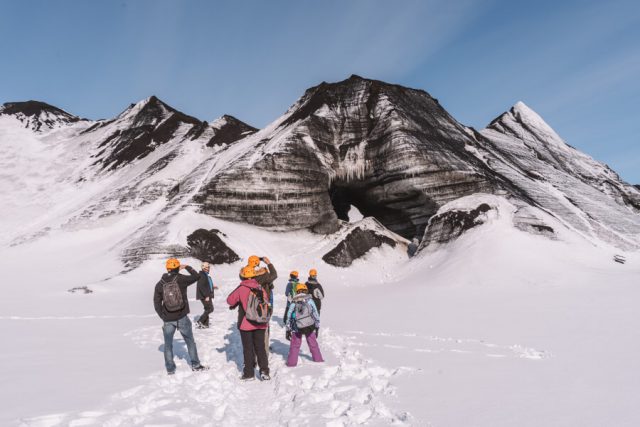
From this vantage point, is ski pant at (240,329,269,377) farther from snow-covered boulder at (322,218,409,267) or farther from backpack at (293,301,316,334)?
snow-covered boulder at (322,218,409,267)

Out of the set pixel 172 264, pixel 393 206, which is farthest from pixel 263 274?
pixel 393 206

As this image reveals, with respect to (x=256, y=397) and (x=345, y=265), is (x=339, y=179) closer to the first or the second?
(x=345, y=265)

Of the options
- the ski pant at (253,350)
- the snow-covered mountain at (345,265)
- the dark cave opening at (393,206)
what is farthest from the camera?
the dark cave opening at (393,206)

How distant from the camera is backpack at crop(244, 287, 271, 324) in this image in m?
7.90

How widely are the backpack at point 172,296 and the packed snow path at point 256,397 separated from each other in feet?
3.94

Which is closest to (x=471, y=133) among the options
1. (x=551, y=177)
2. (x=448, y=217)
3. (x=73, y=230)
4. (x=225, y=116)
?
(x=551, y=177)

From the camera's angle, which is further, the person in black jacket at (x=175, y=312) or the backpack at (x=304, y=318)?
the backpack at (x=304, y=318)

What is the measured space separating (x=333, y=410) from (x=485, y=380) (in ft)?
8.40

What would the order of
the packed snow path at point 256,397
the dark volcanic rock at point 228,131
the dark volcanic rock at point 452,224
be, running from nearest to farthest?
the packed snow path at point 256,397
the dark volcanic rock at point 452,224
the dark volcanic rock at point 228,131

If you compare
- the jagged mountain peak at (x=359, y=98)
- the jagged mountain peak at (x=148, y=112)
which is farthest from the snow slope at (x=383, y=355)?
the jagged mountain peak at (x=148, y=112)

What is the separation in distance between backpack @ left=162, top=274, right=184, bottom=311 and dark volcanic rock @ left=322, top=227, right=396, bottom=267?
2293cm

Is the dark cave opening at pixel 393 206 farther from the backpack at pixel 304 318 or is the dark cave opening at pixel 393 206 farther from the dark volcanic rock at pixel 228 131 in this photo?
the backpack at pixel 304 318

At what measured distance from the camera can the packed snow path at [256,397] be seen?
518 centimetres

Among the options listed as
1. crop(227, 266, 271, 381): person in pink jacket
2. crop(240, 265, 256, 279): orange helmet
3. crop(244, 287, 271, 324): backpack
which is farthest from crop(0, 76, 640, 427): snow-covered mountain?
crop(240, 265, 256, 279): orange helmet
